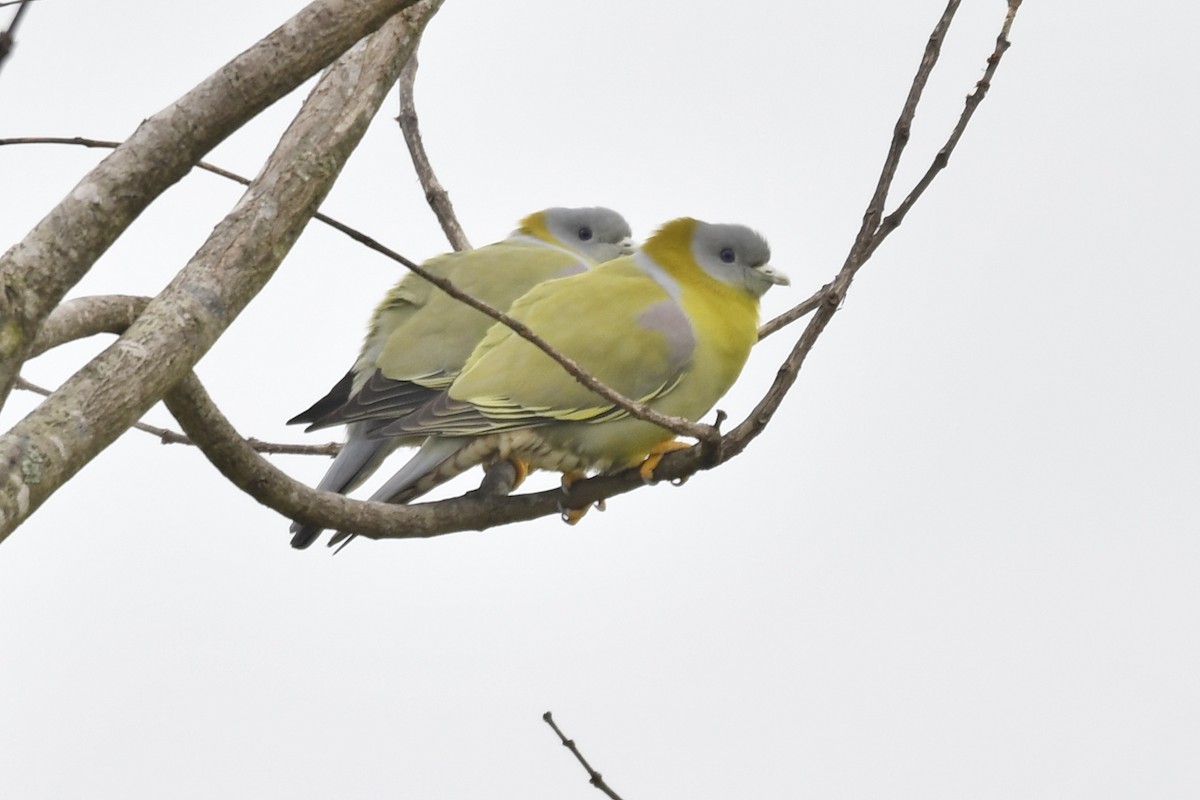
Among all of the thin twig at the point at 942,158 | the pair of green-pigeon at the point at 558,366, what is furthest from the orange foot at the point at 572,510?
the thin twig at the point at 942,158

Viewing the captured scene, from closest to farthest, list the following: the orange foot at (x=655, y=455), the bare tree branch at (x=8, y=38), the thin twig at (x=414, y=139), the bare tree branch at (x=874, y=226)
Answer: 1. the bare tree branch at (x=8, y=38)
2. the bare tree branch at (x=874, y=226)
3. the orange foot at (x=655, y=455)
4. the thin twig at (x=414, y=139)

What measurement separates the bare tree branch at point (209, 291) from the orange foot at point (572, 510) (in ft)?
4.03

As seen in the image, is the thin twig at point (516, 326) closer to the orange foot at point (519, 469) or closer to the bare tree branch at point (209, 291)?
the bare tree branch at point (209, 291)

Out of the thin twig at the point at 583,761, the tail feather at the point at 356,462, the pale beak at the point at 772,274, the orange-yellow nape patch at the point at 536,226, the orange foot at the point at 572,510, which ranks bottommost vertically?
the thin twig at the point at 583,761

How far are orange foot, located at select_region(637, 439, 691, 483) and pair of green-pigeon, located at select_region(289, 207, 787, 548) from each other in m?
0.01

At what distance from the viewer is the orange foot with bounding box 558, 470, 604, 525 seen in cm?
433

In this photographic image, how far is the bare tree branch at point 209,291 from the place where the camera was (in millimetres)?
2436

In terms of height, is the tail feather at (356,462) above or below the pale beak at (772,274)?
below

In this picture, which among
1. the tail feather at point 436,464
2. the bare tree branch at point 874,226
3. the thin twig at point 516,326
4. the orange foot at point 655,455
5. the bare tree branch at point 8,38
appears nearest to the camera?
the bare tree branch at point 8,38

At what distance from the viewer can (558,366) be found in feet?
14.7

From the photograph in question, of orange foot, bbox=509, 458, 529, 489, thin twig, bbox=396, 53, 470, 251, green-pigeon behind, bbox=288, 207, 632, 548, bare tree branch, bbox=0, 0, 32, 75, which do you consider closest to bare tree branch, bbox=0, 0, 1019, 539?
orange foot, bbox=509, 458, 529, 489

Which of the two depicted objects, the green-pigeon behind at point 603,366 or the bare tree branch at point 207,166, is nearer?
the bare tree branch at point 207,166

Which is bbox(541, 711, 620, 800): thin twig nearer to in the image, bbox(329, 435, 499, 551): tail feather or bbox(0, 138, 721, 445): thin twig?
bbox(0, 138, 721, 445): thin twig

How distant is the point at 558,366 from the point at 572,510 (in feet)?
1.40
